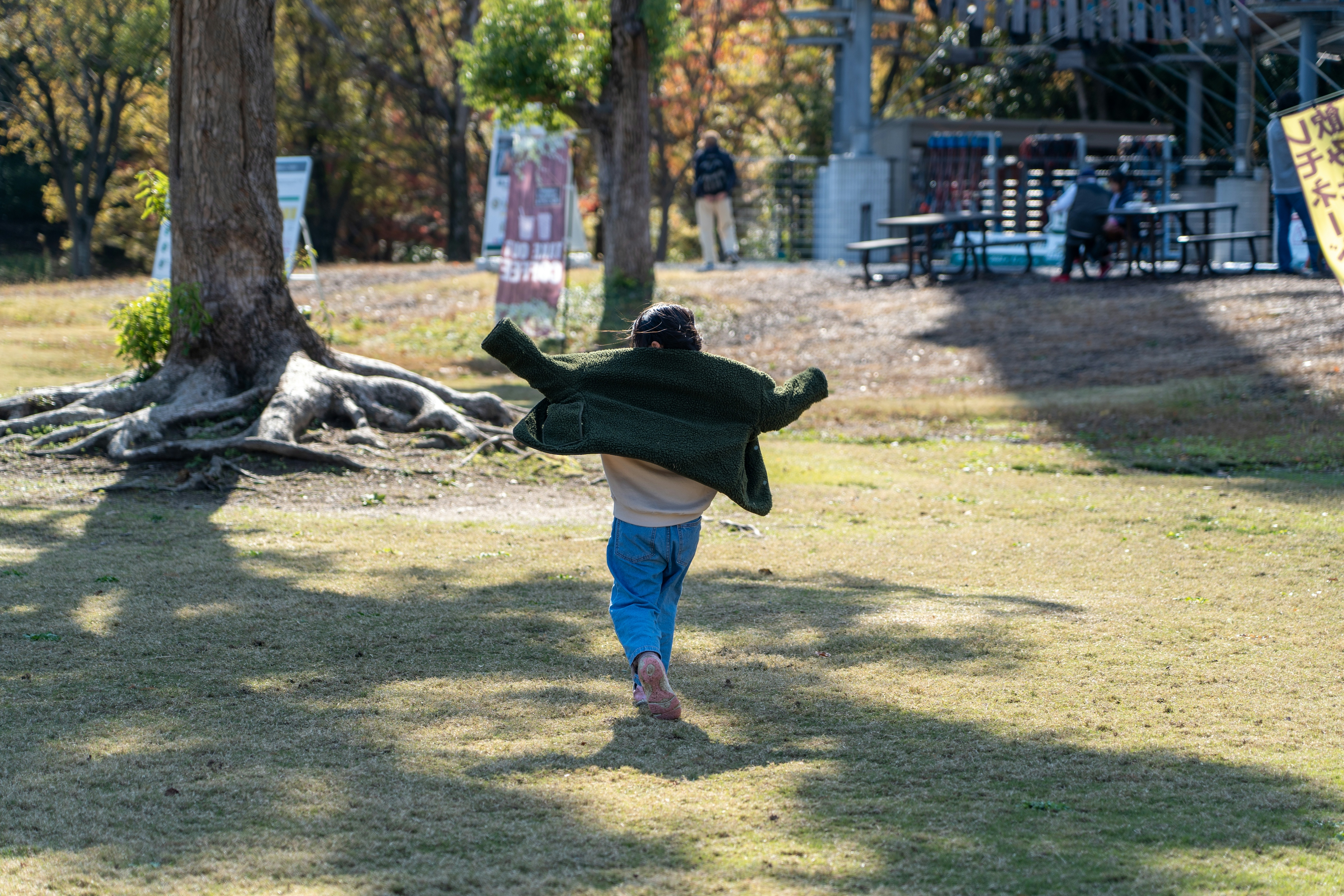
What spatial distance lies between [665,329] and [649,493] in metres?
0.55

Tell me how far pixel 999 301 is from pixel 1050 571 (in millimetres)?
11393

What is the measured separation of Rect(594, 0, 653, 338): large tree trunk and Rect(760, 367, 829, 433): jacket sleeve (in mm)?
12365

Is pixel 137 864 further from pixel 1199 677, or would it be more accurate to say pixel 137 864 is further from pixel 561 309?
pixel 561 309

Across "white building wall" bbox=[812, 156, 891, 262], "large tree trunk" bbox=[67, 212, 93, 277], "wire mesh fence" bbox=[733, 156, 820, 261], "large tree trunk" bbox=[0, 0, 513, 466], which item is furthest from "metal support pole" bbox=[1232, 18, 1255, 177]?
"large tree trunk" bbox=[67, 212, 93, 277]

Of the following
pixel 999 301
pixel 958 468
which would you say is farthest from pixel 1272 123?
pixel 958 468

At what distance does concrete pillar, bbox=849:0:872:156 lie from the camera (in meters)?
24.8

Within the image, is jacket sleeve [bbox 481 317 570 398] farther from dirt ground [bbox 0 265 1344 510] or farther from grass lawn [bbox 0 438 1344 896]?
dirt ground [bbox 0 265 1344 510]

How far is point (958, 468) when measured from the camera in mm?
10656

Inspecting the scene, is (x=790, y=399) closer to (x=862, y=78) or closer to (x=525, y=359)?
(x=525, y=359)

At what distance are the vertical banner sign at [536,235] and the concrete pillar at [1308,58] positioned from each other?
31.2ft

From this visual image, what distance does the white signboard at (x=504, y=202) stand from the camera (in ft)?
55.9

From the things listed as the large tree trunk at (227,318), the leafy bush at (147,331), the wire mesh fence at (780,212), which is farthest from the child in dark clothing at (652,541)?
the wire mesh fence at (780,212)

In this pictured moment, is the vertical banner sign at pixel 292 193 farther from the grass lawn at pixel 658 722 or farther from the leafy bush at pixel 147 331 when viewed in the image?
the grass lawn at pixel 658 722

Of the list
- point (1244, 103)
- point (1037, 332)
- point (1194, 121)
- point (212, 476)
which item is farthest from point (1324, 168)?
point (1194, 121)
